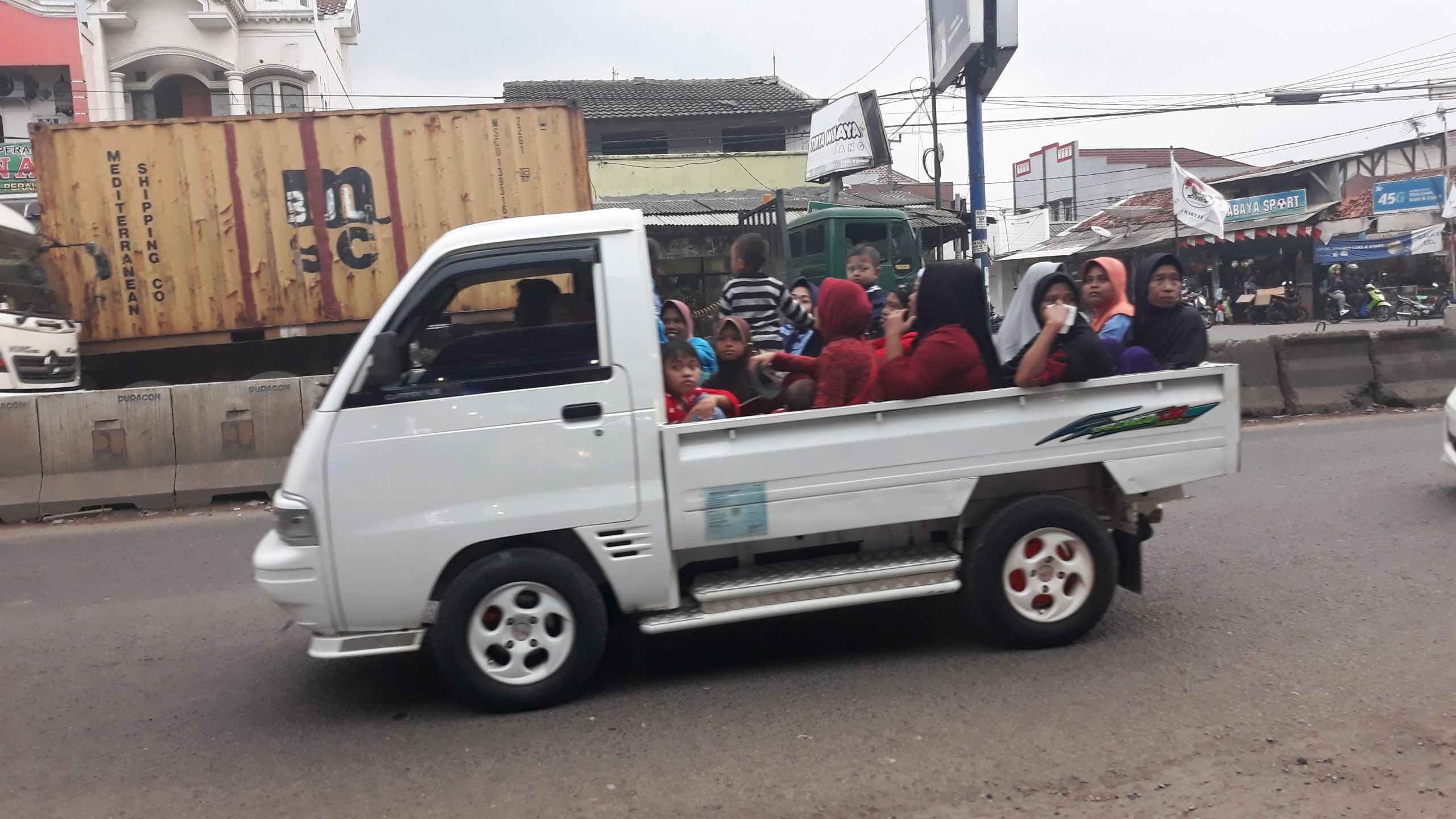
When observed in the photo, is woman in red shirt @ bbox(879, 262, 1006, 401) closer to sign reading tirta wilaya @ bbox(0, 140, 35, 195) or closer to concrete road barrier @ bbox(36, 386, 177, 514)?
concrete road barrier @ bbox(36, 386, 177, 514)

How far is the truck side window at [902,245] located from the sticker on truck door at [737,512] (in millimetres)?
9554

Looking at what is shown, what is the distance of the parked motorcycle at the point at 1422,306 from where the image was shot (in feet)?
88.9

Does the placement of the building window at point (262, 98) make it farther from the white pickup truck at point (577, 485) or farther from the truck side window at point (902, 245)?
the white pickup truck at point (577, 485)

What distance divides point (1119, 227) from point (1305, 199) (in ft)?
24.4

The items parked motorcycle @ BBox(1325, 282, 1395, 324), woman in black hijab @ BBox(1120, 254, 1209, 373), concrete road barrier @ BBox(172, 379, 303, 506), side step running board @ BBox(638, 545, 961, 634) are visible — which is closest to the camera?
side step running board @ BBox(638, 545, 961, 634)

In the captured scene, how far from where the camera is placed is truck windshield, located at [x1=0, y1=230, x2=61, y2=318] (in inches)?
402

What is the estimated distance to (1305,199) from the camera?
32.3m

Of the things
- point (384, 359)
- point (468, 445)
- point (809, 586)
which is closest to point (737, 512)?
point (809, 586)

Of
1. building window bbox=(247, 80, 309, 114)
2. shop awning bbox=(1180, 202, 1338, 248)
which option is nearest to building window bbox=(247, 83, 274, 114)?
building window bbox=(247, 80, 309, 114)

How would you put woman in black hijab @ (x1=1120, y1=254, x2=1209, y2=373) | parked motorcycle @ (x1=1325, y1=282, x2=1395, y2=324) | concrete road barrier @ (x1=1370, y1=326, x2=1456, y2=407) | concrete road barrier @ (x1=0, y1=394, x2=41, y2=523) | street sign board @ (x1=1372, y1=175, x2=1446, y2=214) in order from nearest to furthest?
1. woman in black hijab @ (x1=1120, y1=254, x2=1209, y2=373)
2. concrete road barrier @ (x1=0, y1=394, x2=41, y2=523)
3. concrete road barrier @ (x1=1370, y1=326, x2=1456, y2=407)
4. parked motorcycle @ (x1=1325, y1=282, x2=1395, y2=324)
5. street sign board @ (x1=1372, y1=175, x2=1446, y2=214)

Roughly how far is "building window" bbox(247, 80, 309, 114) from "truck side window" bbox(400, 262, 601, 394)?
86.9 ft

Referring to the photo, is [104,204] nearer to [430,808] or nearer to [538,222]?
[538,222]

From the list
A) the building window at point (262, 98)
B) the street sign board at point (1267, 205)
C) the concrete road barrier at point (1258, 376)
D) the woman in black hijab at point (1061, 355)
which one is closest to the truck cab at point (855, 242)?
the concrete road barrier at point (1258, 376)

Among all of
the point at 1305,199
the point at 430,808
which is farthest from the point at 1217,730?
the point at 1305,199
